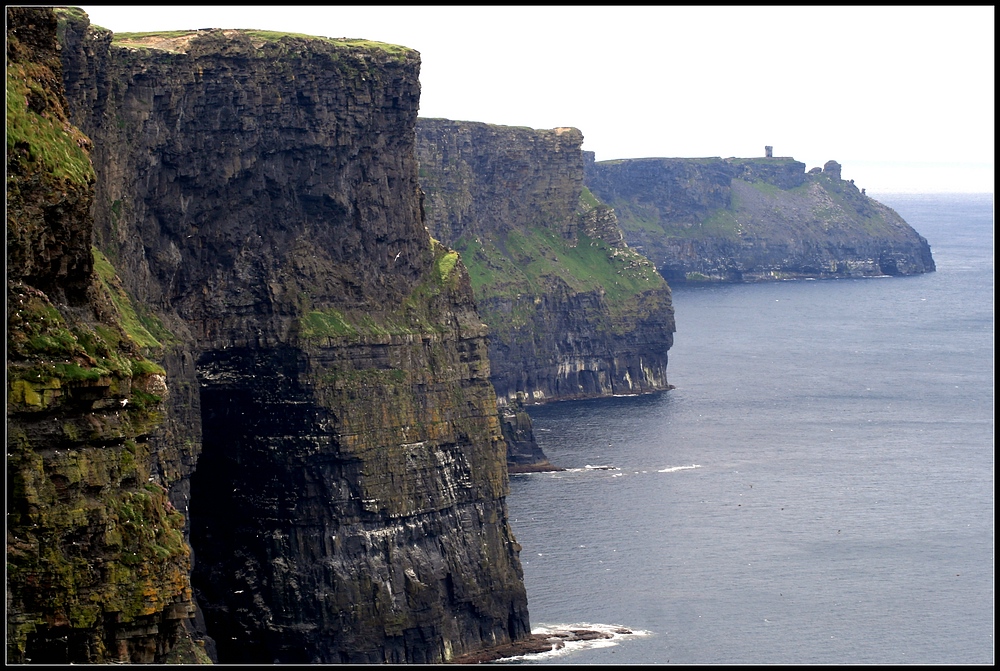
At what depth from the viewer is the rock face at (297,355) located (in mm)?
135000

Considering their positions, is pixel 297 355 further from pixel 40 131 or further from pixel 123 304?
pixel 40 131

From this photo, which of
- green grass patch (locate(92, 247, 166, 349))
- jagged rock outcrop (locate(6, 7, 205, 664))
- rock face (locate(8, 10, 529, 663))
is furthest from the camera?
rock face (locate(8, 10, 529, 663))

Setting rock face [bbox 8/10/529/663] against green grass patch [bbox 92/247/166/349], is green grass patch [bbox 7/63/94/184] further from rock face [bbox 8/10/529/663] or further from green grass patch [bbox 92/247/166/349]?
rock face [bbox 8/10/529/663]

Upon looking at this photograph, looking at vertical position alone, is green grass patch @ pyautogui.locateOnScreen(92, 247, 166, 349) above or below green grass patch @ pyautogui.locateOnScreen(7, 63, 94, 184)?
below

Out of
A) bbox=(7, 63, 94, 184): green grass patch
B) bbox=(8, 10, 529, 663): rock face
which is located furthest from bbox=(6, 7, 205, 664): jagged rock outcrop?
bbox=(8, 10, 529, 663): rock face

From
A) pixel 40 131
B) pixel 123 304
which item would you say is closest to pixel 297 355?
pixel 123 304

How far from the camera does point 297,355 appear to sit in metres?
139

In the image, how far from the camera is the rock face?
443 ft

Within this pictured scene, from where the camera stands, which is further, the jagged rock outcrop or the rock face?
the rock face

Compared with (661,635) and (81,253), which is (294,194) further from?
(81,253)

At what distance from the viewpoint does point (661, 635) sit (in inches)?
6083

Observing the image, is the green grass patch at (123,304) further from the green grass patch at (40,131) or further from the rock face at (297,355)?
the green grass patch at (40,131)

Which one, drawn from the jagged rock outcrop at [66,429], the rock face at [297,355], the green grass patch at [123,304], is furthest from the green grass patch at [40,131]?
the rock face at [297,355]

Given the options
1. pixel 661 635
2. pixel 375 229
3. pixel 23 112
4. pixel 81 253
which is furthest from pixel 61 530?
pixel 661 635
